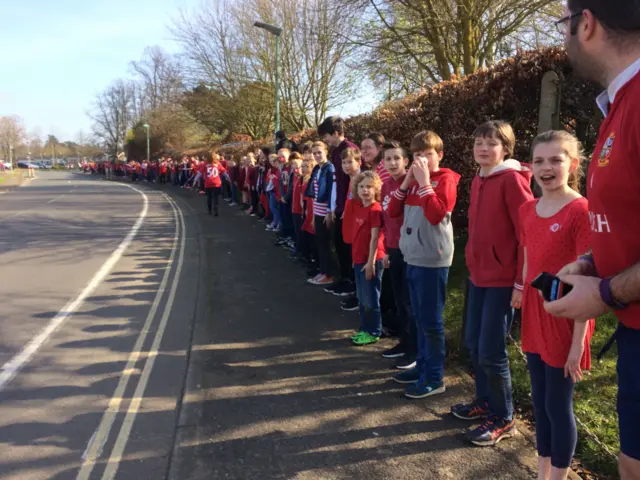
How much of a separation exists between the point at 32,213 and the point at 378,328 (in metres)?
15.0

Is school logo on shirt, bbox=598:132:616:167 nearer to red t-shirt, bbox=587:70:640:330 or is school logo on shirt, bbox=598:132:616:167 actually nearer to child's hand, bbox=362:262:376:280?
red t-shirt, bbox=587:70:640:330

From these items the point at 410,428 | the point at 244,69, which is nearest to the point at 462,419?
the point at 410,428

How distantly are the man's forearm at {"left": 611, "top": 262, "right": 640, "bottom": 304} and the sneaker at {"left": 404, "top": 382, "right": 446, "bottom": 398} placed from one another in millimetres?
2864

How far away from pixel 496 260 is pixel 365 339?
2.24 m

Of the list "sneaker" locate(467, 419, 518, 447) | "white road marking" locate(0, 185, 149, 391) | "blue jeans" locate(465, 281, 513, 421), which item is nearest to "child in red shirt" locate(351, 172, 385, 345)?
"blue jeans" locate(465, 281, 513, 421)

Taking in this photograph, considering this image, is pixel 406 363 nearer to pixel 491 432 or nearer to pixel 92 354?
pixel 491 432

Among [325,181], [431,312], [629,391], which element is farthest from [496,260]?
[325,181]

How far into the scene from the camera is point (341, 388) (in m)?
4.29

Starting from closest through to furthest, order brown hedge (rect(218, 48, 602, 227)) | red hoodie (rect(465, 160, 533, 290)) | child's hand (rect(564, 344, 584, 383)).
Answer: child's hand (rect(564, 344, 584, 383)), red hoodie (rect(465, 160, 533, 290)), brown hedge (rect(218, 48, 602, 227))

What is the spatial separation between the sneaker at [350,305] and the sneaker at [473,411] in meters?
2.81

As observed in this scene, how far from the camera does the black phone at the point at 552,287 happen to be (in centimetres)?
160

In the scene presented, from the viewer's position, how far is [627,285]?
4.62 feet

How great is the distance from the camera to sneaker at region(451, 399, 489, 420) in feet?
12.2

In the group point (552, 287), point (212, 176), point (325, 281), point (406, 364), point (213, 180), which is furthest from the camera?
point (213, 180)
